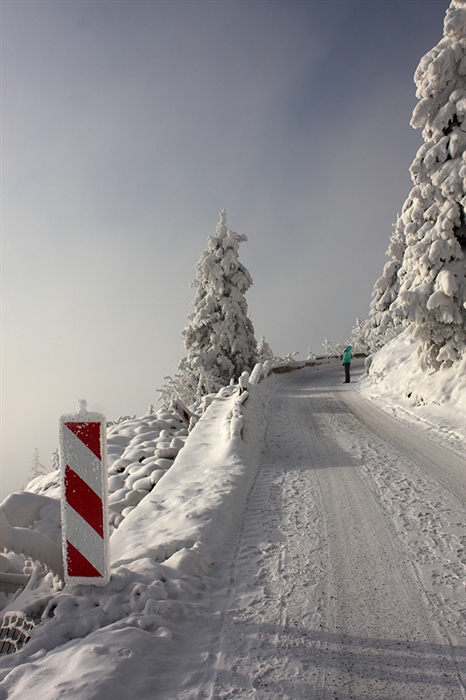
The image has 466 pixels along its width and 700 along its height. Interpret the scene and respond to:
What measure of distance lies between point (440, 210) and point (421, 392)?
20.3 ft

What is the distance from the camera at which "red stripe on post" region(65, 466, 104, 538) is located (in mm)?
3426

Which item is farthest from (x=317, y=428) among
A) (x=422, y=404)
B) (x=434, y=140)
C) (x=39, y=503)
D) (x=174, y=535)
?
(x=434, y=140)

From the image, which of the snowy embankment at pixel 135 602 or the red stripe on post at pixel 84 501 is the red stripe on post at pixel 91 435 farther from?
the snowy embankment at pixel 135 602

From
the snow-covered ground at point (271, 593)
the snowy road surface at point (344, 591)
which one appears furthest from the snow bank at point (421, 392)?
the snowy road surface at point (344, 591)

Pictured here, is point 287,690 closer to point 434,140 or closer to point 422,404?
point 422,404

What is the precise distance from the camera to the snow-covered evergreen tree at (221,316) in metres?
27.4

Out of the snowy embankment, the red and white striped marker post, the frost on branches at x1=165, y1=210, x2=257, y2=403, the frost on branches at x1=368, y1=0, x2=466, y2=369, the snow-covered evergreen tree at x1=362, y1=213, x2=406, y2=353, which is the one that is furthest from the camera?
the snow-covered evergreen tree at x1=362, y1=213, x2=406, y2=353

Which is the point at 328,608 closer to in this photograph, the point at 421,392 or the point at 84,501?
the point at 84,501

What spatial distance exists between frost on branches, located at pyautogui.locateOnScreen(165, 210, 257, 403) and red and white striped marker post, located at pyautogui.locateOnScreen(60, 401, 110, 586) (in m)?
23.1

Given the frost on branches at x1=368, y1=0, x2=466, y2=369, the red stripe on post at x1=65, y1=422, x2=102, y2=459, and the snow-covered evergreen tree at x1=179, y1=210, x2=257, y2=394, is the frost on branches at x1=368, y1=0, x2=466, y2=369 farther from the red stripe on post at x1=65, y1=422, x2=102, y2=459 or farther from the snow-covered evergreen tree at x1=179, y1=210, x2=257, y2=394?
the snow-covered evergreen tree at x1=179, y1=210, x2=257, y2=394

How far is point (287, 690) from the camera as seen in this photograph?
253cm

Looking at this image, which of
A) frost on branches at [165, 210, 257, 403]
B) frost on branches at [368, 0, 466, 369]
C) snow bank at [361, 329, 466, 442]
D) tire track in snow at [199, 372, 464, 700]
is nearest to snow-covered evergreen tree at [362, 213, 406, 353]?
frost on branches at [165, 210, 257, 403]

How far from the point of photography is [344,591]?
3.61 m

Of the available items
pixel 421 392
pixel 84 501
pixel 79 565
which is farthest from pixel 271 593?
pixel 421 392
